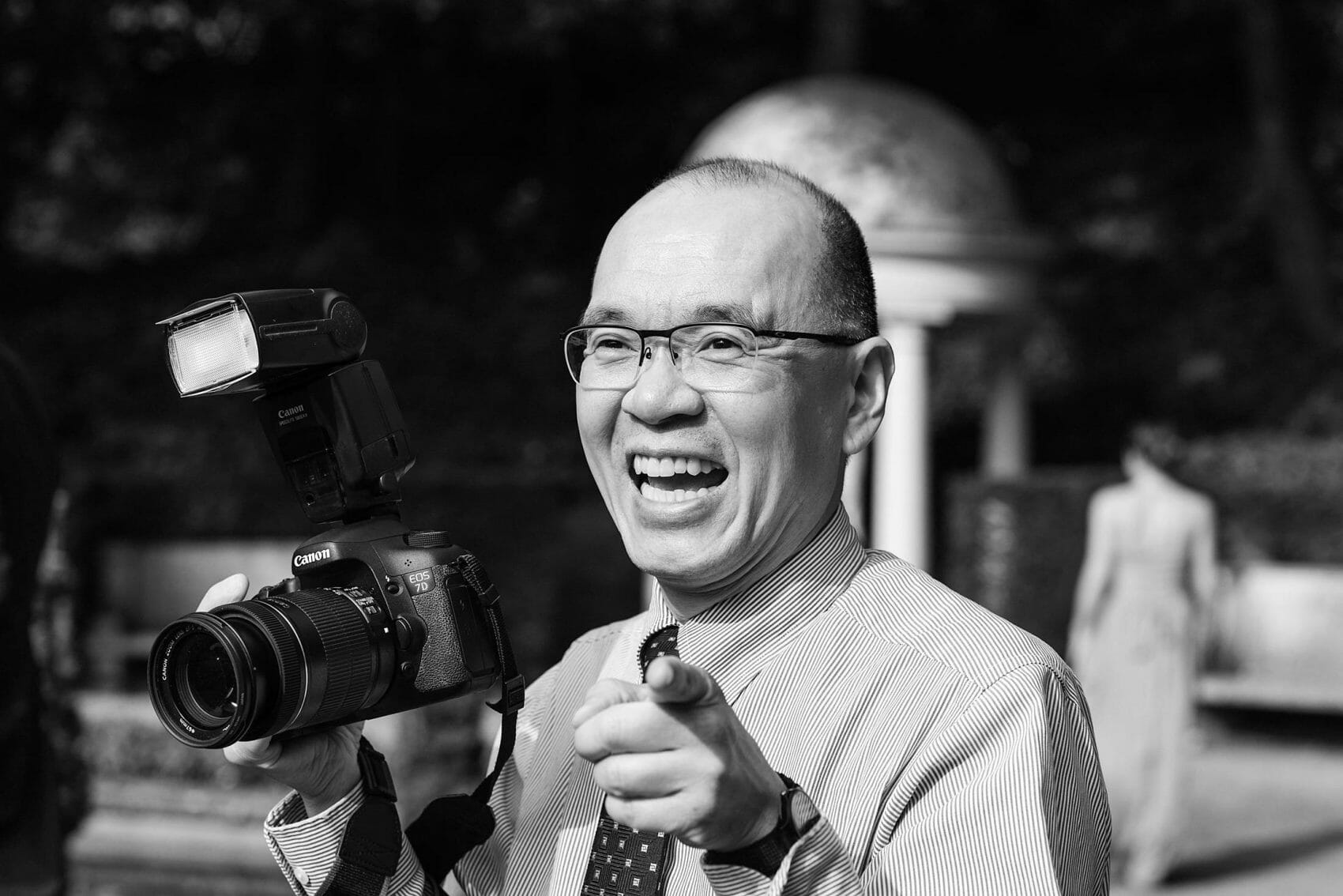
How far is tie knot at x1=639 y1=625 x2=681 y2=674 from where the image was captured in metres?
1.94

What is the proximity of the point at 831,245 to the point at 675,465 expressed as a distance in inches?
12.1

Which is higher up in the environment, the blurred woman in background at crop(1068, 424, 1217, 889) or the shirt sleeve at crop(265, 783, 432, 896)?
the shirt sleeve at crop(265, 783, 432, 896)

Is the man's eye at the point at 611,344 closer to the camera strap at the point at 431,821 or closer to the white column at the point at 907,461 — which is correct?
the camera strap at the point at 431,821

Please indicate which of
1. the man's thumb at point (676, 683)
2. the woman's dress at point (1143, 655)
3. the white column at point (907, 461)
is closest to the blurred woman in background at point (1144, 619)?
the woman's dress at point (1143, 655)

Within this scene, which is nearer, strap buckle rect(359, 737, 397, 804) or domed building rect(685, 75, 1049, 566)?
strap buckle rect(359, 737, 397, 804)

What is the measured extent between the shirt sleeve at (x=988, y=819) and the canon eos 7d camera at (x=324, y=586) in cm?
53

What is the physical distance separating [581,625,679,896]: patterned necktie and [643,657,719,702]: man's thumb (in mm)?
381

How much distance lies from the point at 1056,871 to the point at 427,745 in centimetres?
558

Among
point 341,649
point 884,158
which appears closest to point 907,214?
point 884,158

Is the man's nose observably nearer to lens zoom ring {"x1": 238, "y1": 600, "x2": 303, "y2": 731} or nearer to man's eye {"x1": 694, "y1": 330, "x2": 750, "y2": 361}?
man's eye {"x1": 694, "y1": 330, "x2": 750, "y2": 361}

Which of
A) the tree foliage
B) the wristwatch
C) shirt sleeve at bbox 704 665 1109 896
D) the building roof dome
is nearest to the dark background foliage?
the tree foliage

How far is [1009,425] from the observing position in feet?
42.2

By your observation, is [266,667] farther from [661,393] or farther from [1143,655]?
[1143,655]

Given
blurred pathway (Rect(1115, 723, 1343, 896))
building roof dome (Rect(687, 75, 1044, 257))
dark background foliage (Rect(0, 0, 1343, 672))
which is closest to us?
blurred pathway (Rect(1115, 723, 1343, 896))
